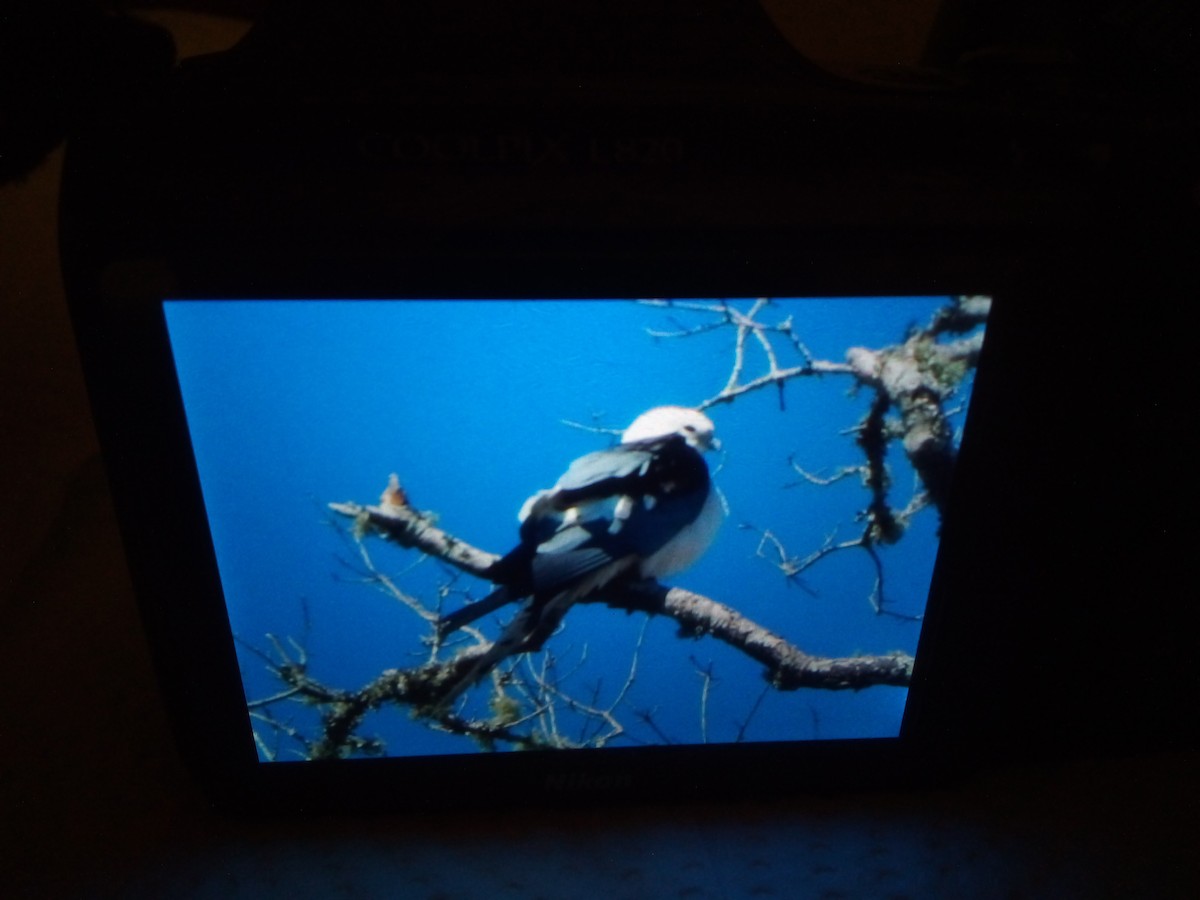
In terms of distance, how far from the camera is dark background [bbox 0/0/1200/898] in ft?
1.67

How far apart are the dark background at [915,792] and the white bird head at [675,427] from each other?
0.66ft

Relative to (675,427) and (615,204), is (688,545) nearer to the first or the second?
(675,427)

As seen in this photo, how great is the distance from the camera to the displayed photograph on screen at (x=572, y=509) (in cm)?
48

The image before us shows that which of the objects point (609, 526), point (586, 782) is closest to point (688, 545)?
point (609, 526)

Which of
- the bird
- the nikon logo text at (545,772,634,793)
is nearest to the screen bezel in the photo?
the nikon logo text at (545,772,634,793)

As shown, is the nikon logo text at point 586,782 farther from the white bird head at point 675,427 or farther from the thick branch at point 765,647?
the white bird head at point 675,427

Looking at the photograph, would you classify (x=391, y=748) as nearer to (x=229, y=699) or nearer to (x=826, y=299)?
(x=229, y=699)

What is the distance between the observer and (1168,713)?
25.0 inches

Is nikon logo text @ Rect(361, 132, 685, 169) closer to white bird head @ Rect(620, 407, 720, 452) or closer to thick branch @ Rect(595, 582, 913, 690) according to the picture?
white bird head @ Rect(620, 407, 720, 452)

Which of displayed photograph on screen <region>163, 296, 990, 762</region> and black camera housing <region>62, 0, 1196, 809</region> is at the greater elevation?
black camera housing <region>62, 0, 1196, 809</region>

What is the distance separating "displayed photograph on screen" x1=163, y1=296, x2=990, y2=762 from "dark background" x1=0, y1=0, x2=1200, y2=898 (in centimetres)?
7

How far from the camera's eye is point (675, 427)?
1.68ft

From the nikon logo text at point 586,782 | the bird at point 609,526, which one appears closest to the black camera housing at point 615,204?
the bird at point 609,526

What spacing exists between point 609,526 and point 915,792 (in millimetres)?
329
